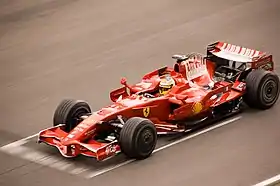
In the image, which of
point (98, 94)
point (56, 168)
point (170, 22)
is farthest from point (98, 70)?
point (56, 168)

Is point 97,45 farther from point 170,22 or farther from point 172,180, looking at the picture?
point 172,180

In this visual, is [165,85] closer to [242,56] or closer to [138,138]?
[138,138]

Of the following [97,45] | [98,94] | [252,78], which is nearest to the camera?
[252,78]

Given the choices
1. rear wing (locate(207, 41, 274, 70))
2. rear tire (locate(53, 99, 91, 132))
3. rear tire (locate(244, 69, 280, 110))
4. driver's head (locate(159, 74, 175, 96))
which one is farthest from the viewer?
rear wing (locate(207, 41, 274, 70))

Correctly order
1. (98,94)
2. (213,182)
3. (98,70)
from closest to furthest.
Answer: (213,182) → (98,94) → (98,70)

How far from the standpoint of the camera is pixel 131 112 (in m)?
14.5

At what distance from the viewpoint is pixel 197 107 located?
14.9m

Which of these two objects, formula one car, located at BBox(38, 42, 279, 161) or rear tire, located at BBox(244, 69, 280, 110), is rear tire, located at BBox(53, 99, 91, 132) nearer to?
formula one car, located at BBox(38, 42, 279, 161)

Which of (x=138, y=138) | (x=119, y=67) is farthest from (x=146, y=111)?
(x=119, y=67)

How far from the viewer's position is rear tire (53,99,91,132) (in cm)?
1477

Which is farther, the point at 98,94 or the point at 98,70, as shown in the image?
the point at 98,70

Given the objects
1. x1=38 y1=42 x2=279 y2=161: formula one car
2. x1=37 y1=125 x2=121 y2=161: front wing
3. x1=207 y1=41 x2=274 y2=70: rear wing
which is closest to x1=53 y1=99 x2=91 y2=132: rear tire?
x1=38 y1=42 x2=279 y2=161: formula one car

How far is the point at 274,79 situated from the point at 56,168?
12.7 feet

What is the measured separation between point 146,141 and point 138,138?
23cm
